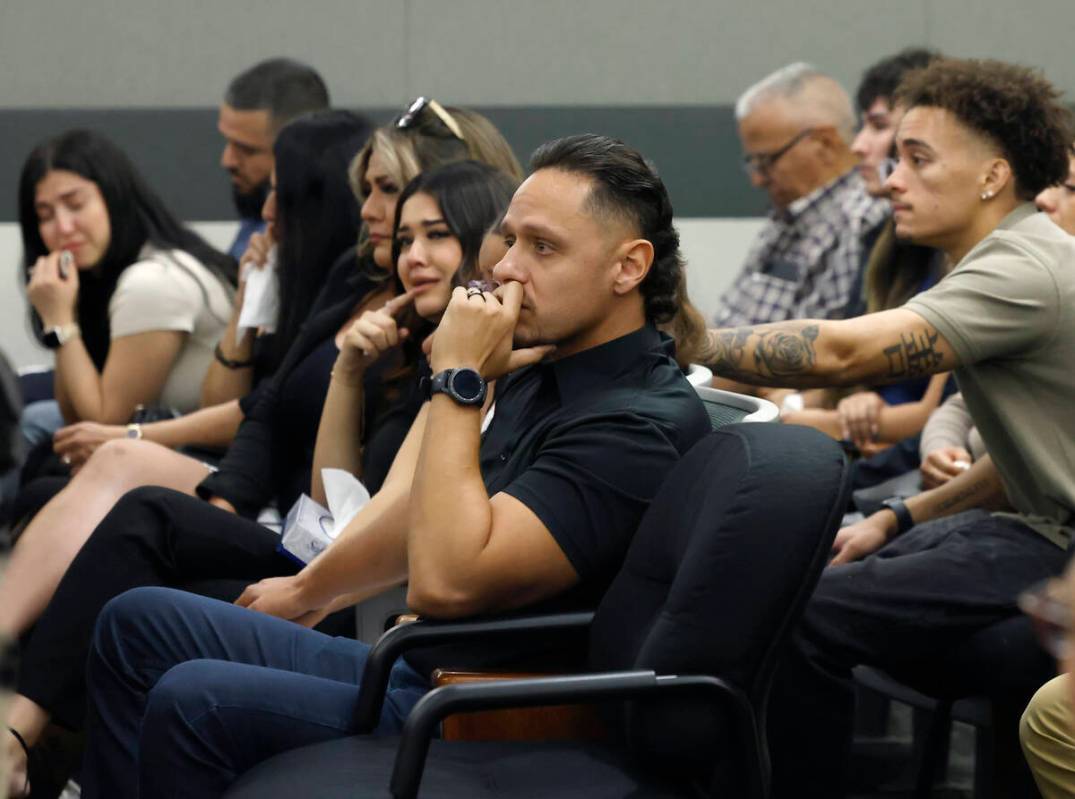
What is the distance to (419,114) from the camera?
3305 millimetres

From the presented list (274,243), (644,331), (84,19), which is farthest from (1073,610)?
(84,19)

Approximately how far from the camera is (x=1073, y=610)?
1222 mm

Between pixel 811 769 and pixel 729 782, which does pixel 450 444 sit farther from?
pixel 811 769

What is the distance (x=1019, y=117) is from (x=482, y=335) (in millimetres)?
1133

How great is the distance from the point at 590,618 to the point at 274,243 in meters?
1.96

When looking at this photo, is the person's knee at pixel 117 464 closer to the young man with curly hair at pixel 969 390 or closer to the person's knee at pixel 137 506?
the person's knee at pixel 137 506

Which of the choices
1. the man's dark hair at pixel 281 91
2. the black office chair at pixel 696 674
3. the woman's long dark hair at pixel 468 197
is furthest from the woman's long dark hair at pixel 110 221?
the black office chair at pixel 696 674

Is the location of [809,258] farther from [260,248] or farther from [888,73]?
[260,248]

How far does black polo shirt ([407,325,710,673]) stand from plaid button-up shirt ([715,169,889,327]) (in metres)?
1.86

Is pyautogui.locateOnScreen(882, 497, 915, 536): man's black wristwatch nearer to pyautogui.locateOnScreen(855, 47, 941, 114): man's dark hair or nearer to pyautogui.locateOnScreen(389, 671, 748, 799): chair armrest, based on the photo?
pyautogui.locateOnScreen(389, 671, 748, 799): chair armrest

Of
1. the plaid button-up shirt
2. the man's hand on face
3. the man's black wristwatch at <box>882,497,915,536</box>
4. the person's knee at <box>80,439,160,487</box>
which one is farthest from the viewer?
the plaid button-up shirt

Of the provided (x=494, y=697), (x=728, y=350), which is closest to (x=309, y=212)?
(x=728, y=350)

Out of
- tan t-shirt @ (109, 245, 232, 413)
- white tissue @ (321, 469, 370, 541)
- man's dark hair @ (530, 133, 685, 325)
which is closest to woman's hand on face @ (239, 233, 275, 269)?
tan t-shirt @ (109, 245, 232, 413)

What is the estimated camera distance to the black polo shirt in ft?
6.63
